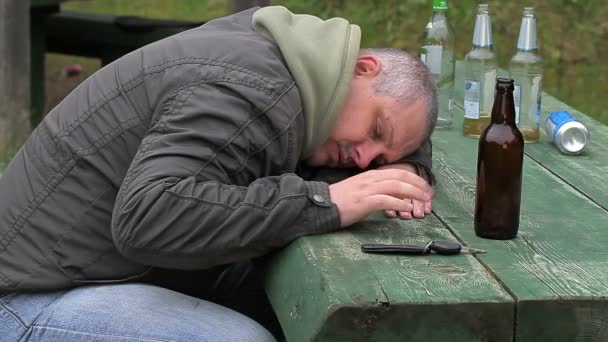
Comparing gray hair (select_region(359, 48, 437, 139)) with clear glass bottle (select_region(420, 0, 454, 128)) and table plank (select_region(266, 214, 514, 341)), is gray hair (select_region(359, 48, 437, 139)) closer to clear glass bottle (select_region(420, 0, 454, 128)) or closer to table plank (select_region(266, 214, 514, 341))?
table plank (select_region(266, 214, 514, 341))

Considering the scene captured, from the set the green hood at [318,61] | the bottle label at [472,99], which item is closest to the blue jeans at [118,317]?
the green hood at [318,61]

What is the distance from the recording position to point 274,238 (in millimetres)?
2020

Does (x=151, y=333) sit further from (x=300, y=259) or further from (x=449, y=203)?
(x=449, y=203)

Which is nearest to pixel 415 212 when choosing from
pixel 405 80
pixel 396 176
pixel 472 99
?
pixel 396 176

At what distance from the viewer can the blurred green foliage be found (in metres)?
6.12

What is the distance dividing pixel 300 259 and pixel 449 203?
57cm

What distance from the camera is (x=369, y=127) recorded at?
7.45ft

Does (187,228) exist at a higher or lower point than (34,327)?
higher

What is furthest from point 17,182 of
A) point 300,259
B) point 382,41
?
point 382,41

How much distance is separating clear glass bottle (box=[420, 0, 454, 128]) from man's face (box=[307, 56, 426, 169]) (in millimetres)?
832

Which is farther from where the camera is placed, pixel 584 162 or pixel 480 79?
Answer: pixel 480 79

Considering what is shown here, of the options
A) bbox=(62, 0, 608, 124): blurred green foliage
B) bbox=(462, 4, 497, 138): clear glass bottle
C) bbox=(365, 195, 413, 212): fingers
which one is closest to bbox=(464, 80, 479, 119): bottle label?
bbox=(462, 4, 497, 138): clear glass bottle

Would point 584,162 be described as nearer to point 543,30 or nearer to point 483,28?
point 483,28

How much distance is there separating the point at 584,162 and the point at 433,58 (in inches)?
25.8
